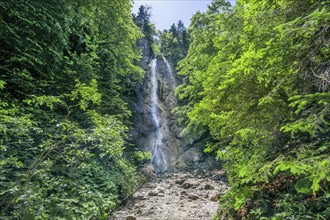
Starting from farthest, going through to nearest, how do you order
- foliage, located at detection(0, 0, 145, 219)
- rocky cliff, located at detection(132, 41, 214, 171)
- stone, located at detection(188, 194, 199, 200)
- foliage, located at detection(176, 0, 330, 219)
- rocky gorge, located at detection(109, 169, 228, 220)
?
Answer: rocky cliff, located at detection(132, 41, 214, 171) < stone, located at detection(188, 194, 199, 200) < rocky gorge, located at detection(109, 169, 228, 220) < foliage, located at detection(0, 0, 145, 219) < foliage, located at detection(176, 0, 330, 219)

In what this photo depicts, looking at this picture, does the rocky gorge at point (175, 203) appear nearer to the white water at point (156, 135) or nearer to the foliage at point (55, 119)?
the foliage at point (55, 119)

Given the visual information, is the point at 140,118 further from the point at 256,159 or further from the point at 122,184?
the point at 256,159

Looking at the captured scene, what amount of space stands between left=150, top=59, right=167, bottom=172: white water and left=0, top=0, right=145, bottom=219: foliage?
27.4 feet

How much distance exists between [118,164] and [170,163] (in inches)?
354

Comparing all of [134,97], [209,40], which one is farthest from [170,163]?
[209,40]

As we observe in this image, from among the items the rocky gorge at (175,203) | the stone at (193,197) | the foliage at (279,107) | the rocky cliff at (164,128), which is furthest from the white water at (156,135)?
the foliage at (279,107)

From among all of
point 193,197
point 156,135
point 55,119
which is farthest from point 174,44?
point 55,119

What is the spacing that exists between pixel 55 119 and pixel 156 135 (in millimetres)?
13443

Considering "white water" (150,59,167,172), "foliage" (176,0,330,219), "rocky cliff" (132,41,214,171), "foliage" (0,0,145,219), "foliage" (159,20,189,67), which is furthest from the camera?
"foliage" (159,20,189,67)

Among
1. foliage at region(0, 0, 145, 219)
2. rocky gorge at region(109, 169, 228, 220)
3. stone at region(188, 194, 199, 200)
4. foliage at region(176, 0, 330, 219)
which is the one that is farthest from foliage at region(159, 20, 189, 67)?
foliage at region(176, 0, 330, 219)

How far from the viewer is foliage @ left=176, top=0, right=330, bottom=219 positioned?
2.18 metres

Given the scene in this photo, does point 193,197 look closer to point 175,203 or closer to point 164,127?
point 175,203

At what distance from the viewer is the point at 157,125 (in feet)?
63.7

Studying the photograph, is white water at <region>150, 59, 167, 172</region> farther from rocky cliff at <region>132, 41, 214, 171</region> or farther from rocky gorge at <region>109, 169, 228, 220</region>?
rocky gorge at <region>109, 169, 228, 220</region>
